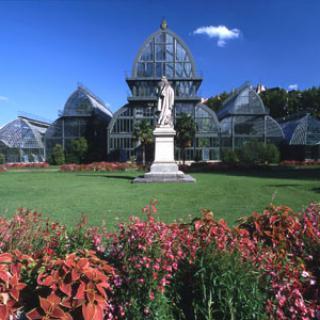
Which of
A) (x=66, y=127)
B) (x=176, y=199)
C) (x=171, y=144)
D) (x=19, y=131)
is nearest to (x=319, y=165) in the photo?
(x=171, y=144)

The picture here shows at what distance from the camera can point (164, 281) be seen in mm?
2699

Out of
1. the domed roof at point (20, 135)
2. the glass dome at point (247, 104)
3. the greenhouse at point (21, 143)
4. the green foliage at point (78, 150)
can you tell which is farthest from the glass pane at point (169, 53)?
the domed roof at point (20, 135)

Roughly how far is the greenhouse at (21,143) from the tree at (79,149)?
7427 millimetres

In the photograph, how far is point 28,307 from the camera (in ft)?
8.59

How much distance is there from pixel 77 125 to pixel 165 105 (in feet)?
124

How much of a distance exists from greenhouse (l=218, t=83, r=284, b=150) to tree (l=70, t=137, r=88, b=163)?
23187 mm

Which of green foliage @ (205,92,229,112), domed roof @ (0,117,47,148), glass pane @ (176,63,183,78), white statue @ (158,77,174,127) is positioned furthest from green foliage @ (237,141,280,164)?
green foliage @ (205,92,229,112)

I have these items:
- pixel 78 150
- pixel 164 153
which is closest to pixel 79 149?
pixel 78 150

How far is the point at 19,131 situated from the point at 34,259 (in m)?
58.4

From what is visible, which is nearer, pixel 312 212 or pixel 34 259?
pixel 34 259

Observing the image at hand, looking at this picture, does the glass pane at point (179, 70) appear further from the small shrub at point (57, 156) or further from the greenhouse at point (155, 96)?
the small shrub at point (57, 156)

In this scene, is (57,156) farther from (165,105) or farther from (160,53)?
(165,105)

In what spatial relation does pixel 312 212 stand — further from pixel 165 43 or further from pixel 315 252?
pixel 165 43

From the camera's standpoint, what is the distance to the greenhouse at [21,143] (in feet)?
178
